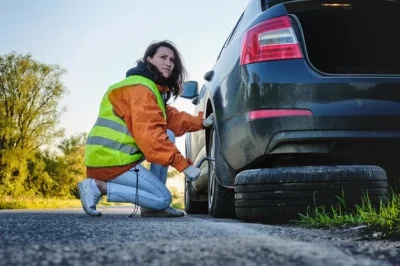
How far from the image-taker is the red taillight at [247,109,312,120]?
323 centimetres

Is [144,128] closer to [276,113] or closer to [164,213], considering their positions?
[164,213]

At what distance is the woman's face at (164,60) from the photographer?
16.3ft

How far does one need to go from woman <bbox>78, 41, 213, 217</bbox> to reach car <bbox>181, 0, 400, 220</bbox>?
54cm

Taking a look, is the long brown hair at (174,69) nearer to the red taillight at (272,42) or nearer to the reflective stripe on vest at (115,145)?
the reflective stripe on vest at (115,145)

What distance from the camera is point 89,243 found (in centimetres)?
204

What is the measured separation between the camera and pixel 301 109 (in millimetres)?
3236

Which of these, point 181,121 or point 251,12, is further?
point 181,121

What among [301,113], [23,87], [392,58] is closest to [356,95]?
[301,113]

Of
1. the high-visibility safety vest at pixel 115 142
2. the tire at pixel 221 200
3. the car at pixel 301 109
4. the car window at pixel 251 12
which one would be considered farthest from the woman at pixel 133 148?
the car window at pixel 251 12

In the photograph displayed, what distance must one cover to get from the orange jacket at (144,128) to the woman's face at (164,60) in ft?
1.98

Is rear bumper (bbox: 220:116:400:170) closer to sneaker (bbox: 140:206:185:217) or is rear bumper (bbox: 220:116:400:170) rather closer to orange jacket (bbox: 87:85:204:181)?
orange jacket (bbox: 87:85:204:181)

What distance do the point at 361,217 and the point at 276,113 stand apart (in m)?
0.75

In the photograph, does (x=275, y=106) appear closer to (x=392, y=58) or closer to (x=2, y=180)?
(x=392, y=58)

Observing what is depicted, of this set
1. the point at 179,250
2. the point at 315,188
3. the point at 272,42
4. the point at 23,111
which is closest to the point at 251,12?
the point at 272,42
